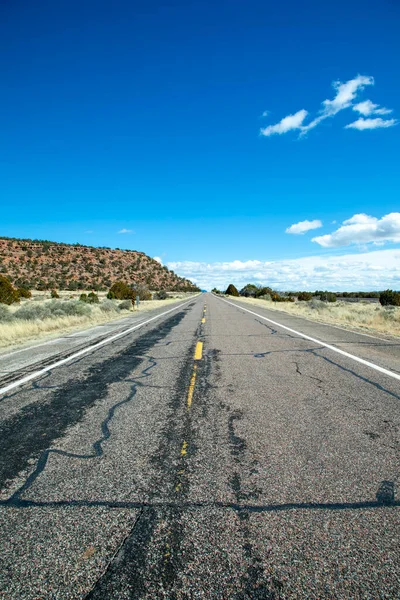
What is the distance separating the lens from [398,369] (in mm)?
7008

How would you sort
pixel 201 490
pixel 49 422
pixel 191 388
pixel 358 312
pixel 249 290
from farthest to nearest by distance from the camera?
pixel 249 290
pixel 358 312
pixel 191 388
pixel 49 422
pixel 201 490

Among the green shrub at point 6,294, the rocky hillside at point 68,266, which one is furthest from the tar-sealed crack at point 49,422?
the rocky hillside at point 68,266

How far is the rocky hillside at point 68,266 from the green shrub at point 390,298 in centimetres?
4869

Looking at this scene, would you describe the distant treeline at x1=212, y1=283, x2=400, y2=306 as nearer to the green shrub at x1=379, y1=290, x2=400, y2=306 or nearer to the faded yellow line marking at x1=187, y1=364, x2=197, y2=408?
the green shrub at x1=379, y1=290, x2=400, y2=306

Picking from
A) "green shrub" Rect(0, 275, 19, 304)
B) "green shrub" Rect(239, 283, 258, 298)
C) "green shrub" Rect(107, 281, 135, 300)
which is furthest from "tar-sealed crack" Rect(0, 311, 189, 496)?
"green shrub" Rect(239, 283, 258, 298)

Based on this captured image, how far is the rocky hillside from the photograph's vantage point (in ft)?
210

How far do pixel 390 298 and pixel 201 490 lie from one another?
38.1 m

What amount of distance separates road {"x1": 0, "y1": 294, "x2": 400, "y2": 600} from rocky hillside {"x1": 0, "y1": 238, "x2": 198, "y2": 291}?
56.8 metres

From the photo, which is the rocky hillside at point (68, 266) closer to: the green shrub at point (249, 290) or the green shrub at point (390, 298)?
the green shrub at point (249, 290)

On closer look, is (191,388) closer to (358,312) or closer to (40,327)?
(40,327)

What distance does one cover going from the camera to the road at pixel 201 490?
1.98 meters

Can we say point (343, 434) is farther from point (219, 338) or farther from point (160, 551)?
point (219, 338)

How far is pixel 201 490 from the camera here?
9.16 feet

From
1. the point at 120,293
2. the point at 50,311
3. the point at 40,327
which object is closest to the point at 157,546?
the point at 40,327
